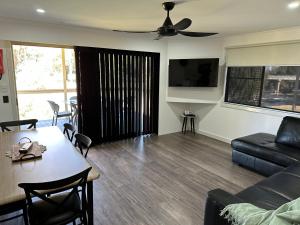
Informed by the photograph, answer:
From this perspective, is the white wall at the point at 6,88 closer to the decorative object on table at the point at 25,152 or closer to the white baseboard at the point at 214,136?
the decorative object on table at the point at 25,152

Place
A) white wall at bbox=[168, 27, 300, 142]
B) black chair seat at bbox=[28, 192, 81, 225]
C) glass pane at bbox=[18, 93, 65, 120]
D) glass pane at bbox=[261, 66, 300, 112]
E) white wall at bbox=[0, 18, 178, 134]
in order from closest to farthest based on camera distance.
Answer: black chair seat at bbox=[28, 192, 81, 225] → white wall at bbox=[0, 18, 178, 134] → glass pane at bbox=[261, 66, 300, 112] → white wall at bbox=[168, 27, 300, 142] → glass pane at bbox=[18, 93, 65, 120]

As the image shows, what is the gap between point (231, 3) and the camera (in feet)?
7.49

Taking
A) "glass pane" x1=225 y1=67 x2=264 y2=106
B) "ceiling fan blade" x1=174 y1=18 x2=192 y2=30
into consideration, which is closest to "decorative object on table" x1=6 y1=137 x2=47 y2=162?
"ceiling fan blade" x1=174 y1=18 x2=192 y2=30

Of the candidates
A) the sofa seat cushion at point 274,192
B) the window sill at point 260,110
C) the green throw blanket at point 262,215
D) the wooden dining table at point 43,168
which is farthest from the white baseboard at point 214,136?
the wooden dining table at point 43,168

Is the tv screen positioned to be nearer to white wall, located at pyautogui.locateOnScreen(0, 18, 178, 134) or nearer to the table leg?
white wall, located at pyautogui.locateOnScreen(0, 18, 178, 134)

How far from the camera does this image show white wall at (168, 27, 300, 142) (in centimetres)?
391

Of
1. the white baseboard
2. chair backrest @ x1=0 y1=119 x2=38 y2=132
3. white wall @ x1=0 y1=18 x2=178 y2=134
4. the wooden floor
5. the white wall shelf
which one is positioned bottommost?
the wooden floor

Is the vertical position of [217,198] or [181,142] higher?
[217,198]

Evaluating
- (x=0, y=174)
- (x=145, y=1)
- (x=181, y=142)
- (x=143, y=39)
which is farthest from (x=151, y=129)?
(x=0, y=174)

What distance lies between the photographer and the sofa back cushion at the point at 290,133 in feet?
10.7

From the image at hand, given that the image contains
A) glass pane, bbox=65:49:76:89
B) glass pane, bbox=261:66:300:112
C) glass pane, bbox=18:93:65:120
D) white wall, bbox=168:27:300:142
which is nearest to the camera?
glass pane, bbox=261:66:300:112

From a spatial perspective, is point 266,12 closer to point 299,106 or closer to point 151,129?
point 299,106

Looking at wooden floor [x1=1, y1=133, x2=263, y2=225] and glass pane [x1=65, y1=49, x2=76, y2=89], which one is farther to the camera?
glass pane [x1=65, y1=49, x2=76, y2=89]

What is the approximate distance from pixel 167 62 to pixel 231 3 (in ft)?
9.60
